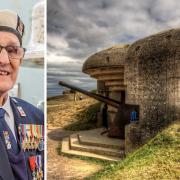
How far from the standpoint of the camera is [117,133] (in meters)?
10.2

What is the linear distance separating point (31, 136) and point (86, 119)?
11.8m

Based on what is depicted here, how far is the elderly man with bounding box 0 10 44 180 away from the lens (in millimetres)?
2963

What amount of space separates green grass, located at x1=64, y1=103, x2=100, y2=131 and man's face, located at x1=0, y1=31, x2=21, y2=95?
11.0 m

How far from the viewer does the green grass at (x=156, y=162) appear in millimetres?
5625

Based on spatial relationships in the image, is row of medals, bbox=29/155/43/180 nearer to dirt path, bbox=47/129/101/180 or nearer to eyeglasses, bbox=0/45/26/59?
eyeglasses, bbox=0/45/26/59

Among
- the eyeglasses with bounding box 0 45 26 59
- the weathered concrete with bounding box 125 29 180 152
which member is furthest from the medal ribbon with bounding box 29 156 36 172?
the weathered concrete with bounding box 125 29 180 152

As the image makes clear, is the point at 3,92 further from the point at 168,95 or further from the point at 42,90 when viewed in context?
the point at 168,95

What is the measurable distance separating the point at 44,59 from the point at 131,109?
6683 mm

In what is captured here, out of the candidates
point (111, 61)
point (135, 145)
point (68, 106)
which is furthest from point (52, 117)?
point (135, 145)

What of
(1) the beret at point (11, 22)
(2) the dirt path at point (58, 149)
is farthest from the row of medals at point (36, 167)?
(2) the dirt path at point (58, 149)

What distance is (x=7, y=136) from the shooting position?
300cm

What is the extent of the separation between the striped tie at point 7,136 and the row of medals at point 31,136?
97 mm

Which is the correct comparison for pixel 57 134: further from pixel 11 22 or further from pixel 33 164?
pixel 11 22

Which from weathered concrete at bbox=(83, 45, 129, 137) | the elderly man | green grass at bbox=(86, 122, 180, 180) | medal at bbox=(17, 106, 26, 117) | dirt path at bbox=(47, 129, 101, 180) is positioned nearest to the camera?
the elderly man
